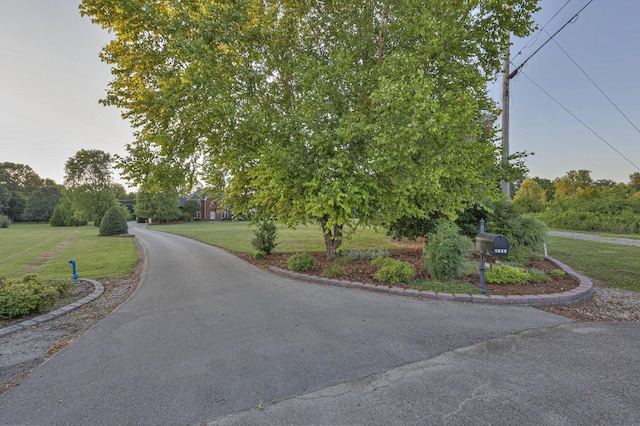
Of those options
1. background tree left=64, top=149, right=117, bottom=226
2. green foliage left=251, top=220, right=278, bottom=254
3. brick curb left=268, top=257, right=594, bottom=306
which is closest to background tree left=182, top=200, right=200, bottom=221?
background tree left=64, top=149, right=117, bottom=226

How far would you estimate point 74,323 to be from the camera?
4.46m

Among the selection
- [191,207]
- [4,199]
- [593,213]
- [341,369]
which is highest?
[4,199]

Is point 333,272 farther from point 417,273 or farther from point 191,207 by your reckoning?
point 191,207

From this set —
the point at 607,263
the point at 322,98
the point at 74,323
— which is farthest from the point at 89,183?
the point at 607,263

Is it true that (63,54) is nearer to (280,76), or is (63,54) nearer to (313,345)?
(280,76)

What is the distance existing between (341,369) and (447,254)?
4.03 meters

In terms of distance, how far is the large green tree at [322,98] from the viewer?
5754 mm

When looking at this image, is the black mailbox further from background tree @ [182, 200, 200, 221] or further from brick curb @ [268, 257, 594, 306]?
background tree @ [182, 200, 200, 221]

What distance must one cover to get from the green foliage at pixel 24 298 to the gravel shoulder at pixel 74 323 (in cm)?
42

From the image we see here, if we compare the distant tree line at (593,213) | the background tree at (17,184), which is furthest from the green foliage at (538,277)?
the background tree at (17,184)

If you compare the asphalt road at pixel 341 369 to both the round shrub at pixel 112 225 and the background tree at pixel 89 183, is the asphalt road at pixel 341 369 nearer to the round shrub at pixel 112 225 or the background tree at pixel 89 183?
the round shrub at pixel 112 225

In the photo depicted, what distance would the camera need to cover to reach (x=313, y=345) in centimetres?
338

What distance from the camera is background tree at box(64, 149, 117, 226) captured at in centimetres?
3862

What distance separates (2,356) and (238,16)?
769cm
